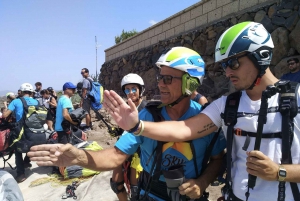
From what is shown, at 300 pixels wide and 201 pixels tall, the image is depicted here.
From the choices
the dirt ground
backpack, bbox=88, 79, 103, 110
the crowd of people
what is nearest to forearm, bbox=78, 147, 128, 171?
the crowd of people

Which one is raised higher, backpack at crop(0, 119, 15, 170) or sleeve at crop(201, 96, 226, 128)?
Answer: sleeve at crop(201, 96, 226, 128)

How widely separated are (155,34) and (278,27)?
627cm

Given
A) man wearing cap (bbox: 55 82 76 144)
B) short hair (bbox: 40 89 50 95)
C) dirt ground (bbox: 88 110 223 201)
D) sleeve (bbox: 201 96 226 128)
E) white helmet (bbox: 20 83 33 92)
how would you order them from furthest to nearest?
short hair (bbox: 40 89 50 95) < dirt ground (bbox: 88 110 223 201) < white helmet (bbox: 20 83 33 92) < man wearing cap (bbox: 55 82 76 144) < sleeve (bbox: 201 96 226 128)

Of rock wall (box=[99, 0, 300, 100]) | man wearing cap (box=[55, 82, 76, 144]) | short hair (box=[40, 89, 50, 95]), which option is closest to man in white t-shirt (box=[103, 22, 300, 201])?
rock wall (box=[99, 0, 300, 100])

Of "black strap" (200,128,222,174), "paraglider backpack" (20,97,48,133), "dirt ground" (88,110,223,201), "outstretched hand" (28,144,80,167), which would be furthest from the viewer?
"dirt ground" (88,110,223,201)

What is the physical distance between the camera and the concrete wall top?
21.6ft

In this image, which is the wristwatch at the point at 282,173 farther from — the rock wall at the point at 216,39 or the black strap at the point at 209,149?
the rock wall at the point at 216,39

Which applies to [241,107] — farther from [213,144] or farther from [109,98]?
[109,98]

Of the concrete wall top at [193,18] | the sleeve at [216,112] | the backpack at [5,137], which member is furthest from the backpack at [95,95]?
the sleeve at [216,112]

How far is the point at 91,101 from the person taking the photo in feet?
28.0

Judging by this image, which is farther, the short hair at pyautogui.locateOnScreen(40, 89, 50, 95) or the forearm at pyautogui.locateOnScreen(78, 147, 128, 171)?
the short hair at pyautogui.locateOnScreen(40, 89, 50, 95)

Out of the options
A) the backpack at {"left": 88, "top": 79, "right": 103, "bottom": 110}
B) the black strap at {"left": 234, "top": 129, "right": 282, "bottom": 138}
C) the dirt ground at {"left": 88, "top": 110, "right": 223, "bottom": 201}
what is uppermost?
the backpack at {"left": 88, "top": 79, "right": 103, "bottom": 110}

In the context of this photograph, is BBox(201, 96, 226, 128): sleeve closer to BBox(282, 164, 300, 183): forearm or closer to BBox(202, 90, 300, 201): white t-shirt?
BBox(202, 90, 300, 201): white t-shirt

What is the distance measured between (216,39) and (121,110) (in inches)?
246
